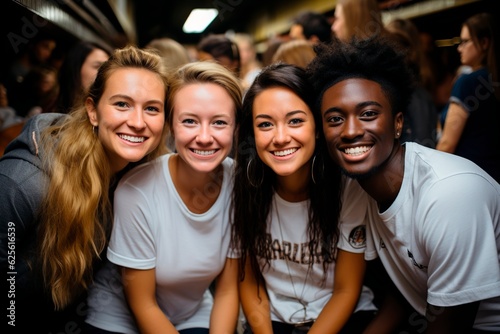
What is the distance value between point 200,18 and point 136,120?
29.5ft

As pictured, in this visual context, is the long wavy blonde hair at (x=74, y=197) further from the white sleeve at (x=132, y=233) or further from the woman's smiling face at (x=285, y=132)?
the woman's smiling face at (x=285, y=132)

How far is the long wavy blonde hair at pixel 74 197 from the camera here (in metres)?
1.53

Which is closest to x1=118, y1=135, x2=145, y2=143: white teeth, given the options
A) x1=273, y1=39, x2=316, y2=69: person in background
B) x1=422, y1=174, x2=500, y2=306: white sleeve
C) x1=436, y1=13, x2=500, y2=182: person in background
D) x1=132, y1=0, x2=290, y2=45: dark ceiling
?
x1=422, y1=174, x2=500, y2=306: white sleeve

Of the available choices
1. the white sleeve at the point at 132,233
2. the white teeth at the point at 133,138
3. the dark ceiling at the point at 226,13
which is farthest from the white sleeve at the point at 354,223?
the dark ceiling at the point at 226,13

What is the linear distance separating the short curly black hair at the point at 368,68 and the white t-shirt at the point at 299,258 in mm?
430

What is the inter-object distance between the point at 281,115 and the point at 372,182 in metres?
0.44

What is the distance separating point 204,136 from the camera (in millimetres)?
1608

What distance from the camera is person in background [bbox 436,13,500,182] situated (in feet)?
7.29

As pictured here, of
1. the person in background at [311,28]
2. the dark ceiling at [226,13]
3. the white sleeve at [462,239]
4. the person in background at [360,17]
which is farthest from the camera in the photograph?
the dark ceiling at [226,13]

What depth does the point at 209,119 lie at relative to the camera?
65.2 inches

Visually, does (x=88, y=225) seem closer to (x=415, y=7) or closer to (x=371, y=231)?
(x=371, y=231)

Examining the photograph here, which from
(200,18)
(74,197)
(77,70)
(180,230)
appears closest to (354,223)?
(180,230)

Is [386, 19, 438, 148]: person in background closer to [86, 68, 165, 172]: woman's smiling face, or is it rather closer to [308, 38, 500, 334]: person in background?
[308, 38, 500, 334]: person in background

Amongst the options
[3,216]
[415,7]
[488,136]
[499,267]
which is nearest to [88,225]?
[3,216]
